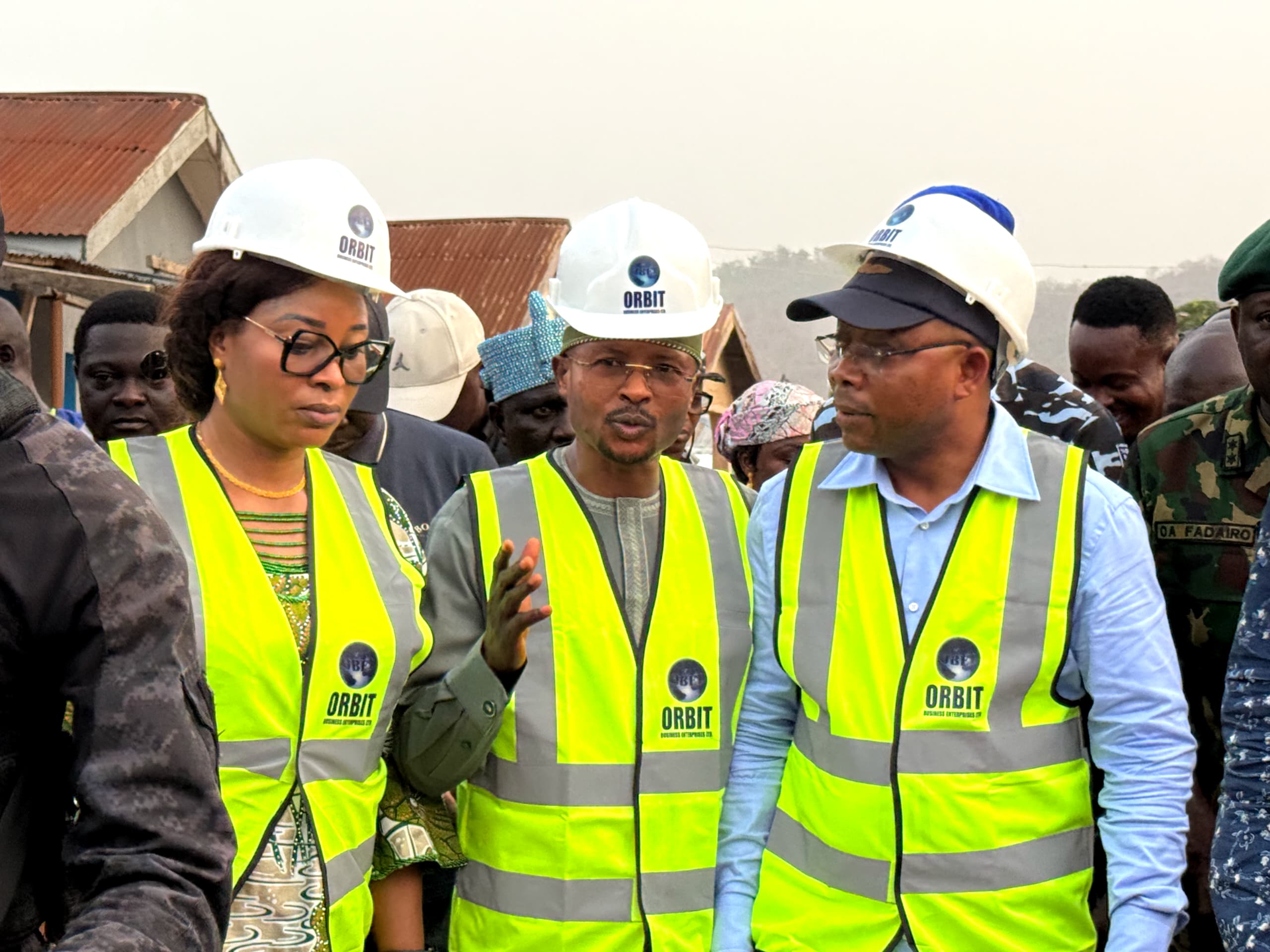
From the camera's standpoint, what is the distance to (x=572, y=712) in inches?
131

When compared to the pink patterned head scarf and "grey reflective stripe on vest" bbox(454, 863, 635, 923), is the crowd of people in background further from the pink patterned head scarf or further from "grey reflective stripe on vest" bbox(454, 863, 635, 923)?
the pink patterned head scarf

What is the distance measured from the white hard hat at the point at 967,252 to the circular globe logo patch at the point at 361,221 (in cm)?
111

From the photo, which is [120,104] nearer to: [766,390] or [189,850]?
[766,390]

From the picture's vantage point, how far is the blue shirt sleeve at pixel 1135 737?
285 centimetres

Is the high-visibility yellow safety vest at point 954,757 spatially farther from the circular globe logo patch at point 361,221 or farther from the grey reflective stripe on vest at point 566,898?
the circular globe logo patch at point 361,221

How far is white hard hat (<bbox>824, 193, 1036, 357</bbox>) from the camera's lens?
3.18 m

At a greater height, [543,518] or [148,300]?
[148,300]

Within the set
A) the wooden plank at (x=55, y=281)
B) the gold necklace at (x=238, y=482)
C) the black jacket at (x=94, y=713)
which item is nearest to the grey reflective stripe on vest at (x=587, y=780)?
the gold necklace at (x=238, y=482)

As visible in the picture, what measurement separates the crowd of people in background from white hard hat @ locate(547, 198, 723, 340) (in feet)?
0.03

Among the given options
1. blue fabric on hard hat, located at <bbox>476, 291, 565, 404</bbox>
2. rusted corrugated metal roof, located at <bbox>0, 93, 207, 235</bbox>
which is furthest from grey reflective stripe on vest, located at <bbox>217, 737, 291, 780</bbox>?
rusted corrugated metal roof, located at <bbox>0, 93, 207, 235</bbox>

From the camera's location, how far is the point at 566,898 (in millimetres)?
3266

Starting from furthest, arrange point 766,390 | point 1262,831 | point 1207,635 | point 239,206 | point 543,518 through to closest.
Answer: point 766,390
point 1207,635
point 543,518
point 239,206
point 1262,831

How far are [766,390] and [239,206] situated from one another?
3.57m

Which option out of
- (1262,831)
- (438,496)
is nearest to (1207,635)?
(1262,831)
